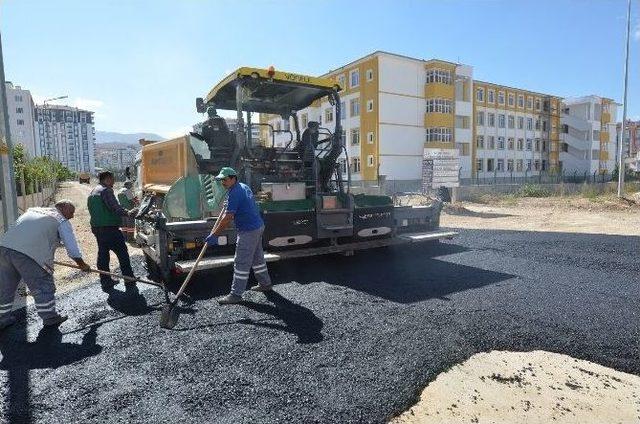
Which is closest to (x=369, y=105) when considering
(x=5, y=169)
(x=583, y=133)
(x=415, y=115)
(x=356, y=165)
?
(x=415, y=115)

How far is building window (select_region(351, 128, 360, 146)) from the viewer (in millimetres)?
33719

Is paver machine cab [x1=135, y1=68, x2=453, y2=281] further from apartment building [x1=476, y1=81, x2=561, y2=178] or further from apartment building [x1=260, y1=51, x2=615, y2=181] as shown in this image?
apartment building [x1=476, y1=81, x2=561, y2=178]

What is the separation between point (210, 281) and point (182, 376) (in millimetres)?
2529

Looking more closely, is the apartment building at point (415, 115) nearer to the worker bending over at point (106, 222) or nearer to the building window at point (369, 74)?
the building window at point (369, 74)

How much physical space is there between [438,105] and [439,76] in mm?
2216

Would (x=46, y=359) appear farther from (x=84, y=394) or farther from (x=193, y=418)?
(x=193, y=418)

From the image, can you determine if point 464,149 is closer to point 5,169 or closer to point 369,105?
point 369,105

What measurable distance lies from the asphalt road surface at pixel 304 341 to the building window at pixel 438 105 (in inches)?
1180

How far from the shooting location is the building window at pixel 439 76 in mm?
33812

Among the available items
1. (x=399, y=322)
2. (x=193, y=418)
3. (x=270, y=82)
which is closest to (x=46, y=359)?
(x=193, y=418)

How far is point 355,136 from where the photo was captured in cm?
3403

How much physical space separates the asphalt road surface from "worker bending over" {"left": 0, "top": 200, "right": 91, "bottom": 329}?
24 cm

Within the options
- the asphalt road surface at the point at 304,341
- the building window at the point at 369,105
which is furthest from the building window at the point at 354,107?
the asphalt road surface at the point at 304,341

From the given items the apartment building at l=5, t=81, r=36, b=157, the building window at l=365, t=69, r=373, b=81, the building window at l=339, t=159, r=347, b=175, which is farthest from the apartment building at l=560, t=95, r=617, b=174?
the apartment building at l=5, t=81, r=36, b=157
